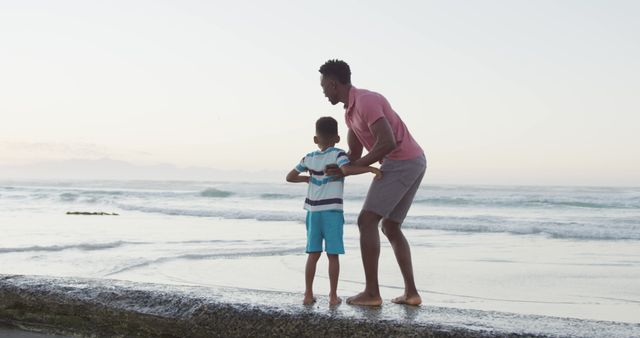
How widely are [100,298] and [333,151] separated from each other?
5.64ft

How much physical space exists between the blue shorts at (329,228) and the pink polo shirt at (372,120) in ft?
1.66

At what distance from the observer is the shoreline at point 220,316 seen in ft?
11.4

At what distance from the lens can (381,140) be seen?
3.96 meters

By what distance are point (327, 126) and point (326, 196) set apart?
0.42 metres

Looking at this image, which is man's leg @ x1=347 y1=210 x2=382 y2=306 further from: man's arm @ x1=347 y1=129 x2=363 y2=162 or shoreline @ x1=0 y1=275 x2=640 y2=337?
man's arm @ x1=347 y1=129 x2=363 y2=162

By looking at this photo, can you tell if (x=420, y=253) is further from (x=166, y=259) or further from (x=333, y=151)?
(x=333, y=151)

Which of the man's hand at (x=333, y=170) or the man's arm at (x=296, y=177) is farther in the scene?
the man's arm at (x=296, y=177)

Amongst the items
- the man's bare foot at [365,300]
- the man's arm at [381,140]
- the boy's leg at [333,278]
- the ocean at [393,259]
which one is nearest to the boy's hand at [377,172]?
the man's arm at [381,140]

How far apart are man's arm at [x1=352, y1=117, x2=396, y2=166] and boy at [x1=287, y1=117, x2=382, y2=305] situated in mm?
109

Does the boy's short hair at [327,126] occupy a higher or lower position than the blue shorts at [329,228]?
higher

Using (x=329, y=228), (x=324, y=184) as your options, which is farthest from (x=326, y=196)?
(x=329, y=228)

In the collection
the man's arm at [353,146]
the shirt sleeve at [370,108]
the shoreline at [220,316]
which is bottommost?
the shoreline at [220,316]

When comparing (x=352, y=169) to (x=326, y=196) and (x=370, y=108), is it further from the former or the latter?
(x=370, y=108)

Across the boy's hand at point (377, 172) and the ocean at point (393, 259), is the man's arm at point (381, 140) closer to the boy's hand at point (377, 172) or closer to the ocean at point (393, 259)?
the boy's hand at point (377, 172)
